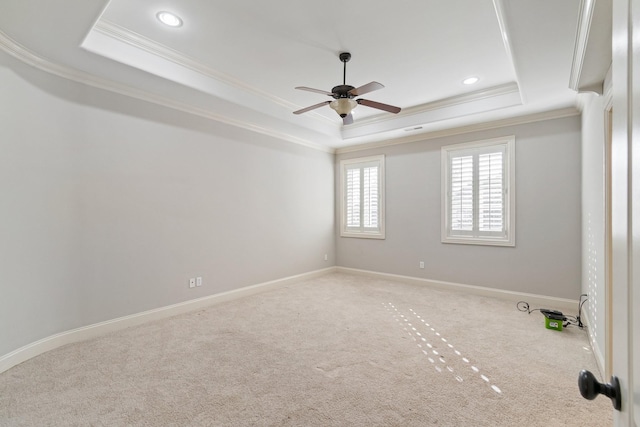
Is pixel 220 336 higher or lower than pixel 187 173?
lower

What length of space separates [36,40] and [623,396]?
3.95 meters

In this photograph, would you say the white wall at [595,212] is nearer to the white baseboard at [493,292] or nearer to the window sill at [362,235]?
the white baseboard at [493,292]

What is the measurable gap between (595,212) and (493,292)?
206cm

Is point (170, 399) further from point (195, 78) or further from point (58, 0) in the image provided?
point (195, 78)

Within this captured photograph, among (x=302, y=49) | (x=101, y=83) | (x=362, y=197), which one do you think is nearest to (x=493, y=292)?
(x=362, y=197)

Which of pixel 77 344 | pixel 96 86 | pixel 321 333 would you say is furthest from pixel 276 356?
pixel 96 86

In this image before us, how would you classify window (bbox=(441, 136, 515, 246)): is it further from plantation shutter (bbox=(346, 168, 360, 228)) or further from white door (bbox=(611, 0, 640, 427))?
white door (bbox=(611, 0, 640, 427))

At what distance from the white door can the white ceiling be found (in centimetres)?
169

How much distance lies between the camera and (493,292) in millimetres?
4621

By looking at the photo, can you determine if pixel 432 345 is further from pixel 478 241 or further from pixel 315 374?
pixel 478 241

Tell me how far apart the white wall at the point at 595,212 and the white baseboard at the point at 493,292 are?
1.54 ft

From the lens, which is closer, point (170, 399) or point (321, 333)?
point (170, 399)

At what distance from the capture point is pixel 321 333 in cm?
327

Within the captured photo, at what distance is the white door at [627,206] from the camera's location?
1.78 feet
